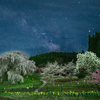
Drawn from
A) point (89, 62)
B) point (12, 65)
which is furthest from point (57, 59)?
point (89, 62)

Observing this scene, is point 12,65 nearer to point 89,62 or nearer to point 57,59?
point 89,62

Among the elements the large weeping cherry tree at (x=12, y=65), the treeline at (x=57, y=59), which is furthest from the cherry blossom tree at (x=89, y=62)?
the treeline at (x=57, y=59)

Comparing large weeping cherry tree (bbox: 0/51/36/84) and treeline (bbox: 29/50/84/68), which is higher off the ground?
treeline (bbox: 29/50/84/68)

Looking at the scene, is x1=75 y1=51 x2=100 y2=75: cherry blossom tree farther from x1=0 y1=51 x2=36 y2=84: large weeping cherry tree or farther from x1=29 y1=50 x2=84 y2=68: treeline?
x1=29 y1=50 x2=84 y2=68: treeline

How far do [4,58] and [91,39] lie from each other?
2288 centimetres

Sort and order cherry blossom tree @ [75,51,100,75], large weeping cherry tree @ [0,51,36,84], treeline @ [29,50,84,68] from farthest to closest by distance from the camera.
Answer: treeline @ [29,50,84,68]
large weeping cherry tree @ [0,51,36,84]
cherry blossom tree @ [75,51,100,75]

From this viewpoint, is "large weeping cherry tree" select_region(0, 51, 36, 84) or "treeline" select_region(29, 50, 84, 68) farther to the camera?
"treeline" select_region(29, 50, 84, 68)

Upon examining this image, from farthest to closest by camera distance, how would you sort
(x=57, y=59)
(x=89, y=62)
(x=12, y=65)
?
(x=57, y=59) < (x=12, y=65) < (x=89, y=62)

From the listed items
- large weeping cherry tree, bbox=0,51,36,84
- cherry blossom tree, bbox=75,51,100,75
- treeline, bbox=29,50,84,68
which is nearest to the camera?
cherry blossom tree, bbox=75,51,100,75

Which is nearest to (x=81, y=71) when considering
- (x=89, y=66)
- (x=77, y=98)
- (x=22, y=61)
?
(x=89, y=66)

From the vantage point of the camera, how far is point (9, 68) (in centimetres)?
2862

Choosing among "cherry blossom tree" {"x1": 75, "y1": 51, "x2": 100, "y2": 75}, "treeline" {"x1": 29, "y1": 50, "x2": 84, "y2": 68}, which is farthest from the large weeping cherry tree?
"treeline" {"x1": 29, "y1": 50, "x2": 84, "y2": 68}

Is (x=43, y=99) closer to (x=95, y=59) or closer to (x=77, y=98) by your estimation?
(x=77, y=98)

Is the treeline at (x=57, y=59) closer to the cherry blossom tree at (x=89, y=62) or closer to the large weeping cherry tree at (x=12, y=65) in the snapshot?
the cherry blossom tree at (x=89, y=62)
